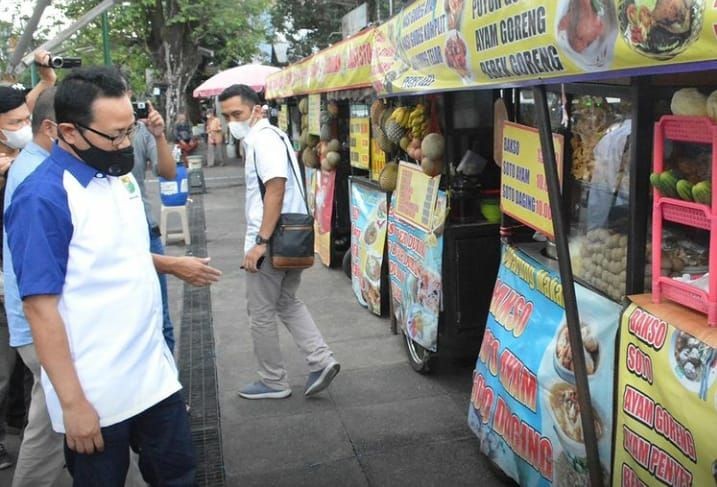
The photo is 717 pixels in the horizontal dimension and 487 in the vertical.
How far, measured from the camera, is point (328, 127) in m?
8.01

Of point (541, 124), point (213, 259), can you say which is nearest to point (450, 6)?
point (541, 124)

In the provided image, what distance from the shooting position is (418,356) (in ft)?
16.3

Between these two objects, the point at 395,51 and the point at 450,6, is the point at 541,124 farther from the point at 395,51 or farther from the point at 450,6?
the point at 395,51

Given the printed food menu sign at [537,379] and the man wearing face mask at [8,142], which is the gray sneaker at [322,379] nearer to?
the printed food menu sign at [537,379]

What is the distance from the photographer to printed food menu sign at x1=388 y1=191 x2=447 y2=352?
453cm

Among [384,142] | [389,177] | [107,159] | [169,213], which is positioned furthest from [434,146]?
[169,213]

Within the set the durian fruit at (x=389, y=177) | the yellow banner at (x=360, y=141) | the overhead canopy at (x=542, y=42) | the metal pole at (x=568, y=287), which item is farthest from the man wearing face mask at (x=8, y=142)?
the yellow banner at (x=360, y=141)

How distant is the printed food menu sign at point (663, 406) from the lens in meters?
2.08

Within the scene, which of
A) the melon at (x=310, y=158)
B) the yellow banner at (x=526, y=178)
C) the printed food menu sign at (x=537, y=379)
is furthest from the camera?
the melon at (x=310, y=158)

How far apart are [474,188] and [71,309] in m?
3.11

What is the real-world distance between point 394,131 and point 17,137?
2.72 metres

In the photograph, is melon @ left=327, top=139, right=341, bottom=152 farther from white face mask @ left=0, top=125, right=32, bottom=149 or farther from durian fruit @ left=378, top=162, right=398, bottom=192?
white face mask @ left=0, top=125, right=32, bottom=149

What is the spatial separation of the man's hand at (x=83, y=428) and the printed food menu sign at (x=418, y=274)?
269 centimetres

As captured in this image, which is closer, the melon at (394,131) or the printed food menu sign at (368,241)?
the melon at (394,131)
